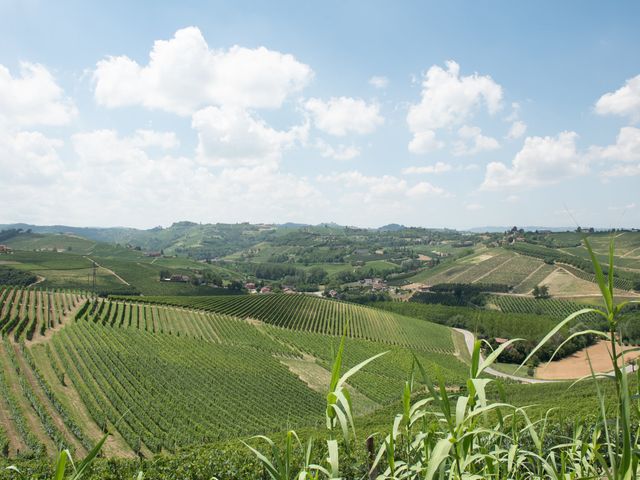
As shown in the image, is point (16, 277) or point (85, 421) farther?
point (16, 277)

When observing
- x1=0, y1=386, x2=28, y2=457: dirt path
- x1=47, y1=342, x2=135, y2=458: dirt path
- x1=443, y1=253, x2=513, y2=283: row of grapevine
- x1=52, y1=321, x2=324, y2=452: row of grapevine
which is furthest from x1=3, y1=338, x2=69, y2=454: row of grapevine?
x1=443, y1=253, x2=513, y2=283: row of grapevine

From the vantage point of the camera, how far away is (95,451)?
220 cm

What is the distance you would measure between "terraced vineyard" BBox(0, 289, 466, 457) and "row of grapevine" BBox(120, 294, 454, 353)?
803 mm

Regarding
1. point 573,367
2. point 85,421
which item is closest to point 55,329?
point 85,421

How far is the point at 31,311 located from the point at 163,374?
29.7 meters

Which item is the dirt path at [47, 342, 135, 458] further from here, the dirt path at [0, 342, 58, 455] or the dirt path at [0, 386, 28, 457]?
the dirt path at [0, 386, 28, 457]

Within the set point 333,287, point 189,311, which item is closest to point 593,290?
point 333,287

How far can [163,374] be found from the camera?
1511 inches

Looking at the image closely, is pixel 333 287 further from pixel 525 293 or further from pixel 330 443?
pixel 330 443

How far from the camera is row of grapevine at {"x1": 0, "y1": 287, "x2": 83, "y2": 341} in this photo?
45.5 meters

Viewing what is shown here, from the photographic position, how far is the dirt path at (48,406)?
23.2m

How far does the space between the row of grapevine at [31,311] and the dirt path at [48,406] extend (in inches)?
352

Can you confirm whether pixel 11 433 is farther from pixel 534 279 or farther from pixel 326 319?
pixel 534 279

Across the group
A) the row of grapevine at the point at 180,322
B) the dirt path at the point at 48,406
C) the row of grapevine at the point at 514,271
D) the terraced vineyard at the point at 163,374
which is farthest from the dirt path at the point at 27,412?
the row of grapevine at the point at 514,271
